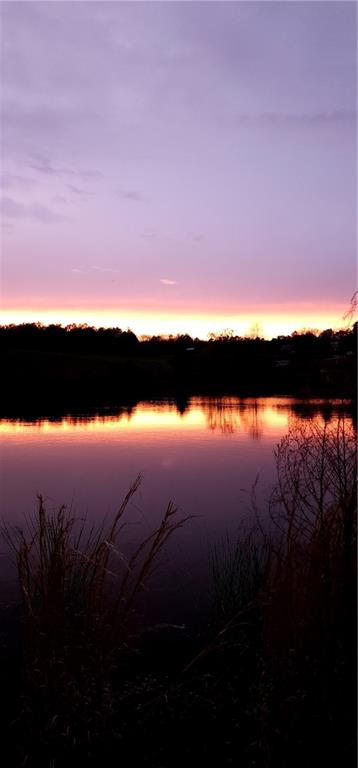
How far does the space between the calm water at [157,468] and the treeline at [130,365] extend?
796 cm

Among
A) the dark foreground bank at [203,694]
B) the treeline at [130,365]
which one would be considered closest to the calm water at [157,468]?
the dark foreground bank at [203,694]

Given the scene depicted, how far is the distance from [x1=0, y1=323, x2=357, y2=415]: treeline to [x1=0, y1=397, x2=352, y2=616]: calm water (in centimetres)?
796

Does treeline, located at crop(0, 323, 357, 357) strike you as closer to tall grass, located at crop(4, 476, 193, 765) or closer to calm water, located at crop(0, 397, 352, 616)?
calm water, located at crop(0, 397, 352, 616)

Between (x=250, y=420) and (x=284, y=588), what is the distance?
85.6 feet

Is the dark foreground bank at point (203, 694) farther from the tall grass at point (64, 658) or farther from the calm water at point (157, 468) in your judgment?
the calm water at point (157, 468)

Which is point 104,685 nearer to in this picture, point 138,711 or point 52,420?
point 138,711

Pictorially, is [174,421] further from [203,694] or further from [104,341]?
[104,341]

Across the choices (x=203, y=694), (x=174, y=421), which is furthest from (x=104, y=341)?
(x=203, y=694)

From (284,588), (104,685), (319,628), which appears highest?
(284,588)

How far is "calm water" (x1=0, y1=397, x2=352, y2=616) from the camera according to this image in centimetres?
1102

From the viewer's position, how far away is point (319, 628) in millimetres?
4832

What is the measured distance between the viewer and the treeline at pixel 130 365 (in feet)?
154

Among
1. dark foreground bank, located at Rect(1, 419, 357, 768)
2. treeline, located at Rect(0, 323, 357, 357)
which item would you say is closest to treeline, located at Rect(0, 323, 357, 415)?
treeline, located at Rect(0, 323, 357, 357)

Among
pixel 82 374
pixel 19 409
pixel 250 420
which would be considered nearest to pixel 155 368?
pixel 82 374
